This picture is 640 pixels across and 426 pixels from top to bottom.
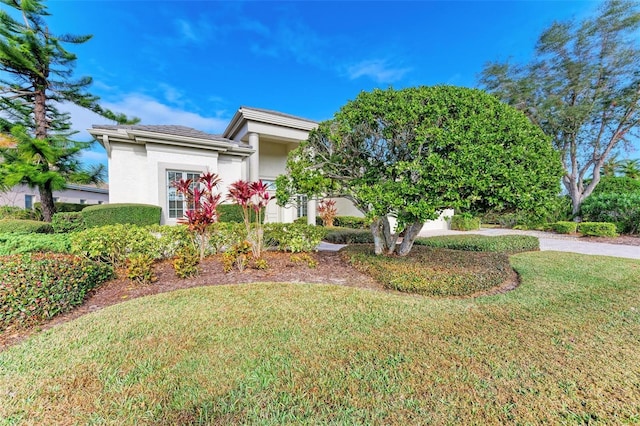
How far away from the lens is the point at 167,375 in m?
2.36

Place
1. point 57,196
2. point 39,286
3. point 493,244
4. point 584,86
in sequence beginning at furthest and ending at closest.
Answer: point 57,196 → point 584,86 → point 493,244 → point 39,286

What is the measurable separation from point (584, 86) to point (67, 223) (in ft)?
87.6

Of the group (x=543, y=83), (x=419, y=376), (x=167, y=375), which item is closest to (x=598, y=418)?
(x=419, y=376)

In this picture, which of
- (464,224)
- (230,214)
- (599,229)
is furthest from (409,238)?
(599,229)

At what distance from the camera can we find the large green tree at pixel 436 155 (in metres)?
4.65

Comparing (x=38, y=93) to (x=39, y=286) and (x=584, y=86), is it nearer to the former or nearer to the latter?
(x=39, y=286)

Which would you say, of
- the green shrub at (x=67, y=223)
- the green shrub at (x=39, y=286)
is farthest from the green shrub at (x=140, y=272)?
the green shrub at (x=67, y=223)

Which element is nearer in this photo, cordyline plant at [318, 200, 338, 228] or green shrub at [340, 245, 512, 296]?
green shrub at [340, 245, 512, 296]

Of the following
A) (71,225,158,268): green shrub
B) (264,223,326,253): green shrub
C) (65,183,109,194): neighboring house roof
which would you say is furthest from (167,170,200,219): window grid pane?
(65,183,109,194): neighboring house roof

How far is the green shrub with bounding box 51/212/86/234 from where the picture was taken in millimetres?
8711

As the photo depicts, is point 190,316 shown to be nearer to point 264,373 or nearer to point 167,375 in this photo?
point 167,375

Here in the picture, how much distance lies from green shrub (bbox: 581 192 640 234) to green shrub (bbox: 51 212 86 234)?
24.0 metres

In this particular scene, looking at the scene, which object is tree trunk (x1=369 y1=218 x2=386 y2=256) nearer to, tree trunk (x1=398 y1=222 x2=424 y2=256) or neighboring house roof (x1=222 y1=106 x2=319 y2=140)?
tree trunk (x1=398 y1=222 x2=424 y2=256)

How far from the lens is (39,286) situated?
3.76 m
